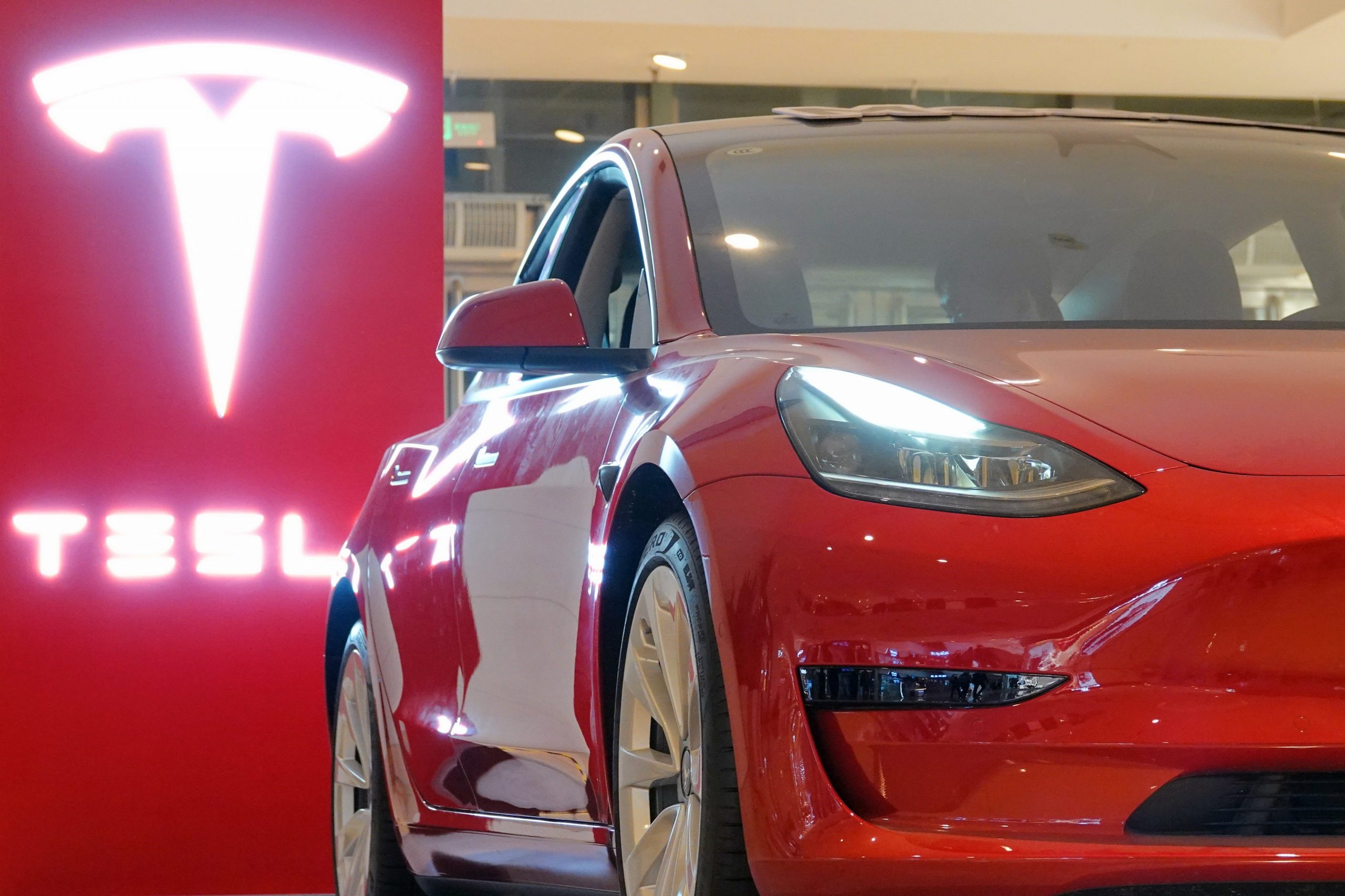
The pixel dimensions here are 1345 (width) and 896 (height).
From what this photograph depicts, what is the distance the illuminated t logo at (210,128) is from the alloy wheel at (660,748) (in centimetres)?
273

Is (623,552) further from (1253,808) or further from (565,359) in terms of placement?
(1253,808)

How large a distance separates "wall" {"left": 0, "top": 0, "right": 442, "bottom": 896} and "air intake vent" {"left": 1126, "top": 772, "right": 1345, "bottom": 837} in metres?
3.30

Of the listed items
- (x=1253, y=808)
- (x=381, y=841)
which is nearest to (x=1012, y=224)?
(x=1253, y=808)

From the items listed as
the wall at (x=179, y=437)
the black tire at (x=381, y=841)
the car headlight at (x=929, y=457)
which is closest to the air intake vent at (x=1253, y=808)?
the car headlight at (x=929, y=457)

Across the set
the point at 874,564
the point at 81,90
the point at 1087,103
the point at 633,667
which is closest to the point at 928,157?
the point at 633,667

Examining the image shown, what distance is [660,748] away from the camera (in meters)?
2.26

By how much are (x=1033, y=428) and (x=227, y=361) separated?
3295 mm

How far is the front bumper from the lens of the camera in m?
1.69

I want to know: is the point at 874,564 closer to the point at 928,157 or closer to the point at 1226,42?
the point at 928,157

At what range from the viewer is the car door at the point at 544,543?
8.45ft

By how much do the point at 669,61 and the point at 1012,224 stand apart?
28.8 ft

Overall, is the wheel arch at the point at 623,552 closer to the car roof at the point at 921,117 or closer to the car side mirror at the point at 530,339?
the car side mirror at the point at 530,339

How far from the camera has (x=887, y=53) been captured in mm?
11070

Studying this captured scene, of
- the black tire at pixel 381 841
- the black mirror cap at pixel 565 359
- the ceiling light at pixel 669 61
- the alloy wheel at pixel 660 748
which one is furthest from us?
the ceiling light at pixel 669 61
